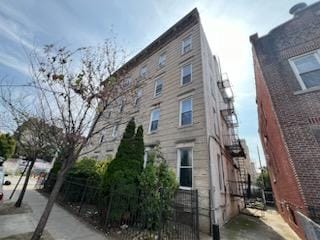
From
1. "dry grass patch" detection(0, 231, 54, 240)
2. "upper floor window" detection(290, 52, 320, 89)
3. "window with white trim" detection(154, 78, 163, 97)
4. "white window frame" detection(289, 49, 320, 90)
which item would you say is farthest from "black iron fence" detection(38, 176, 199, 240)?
"window with white trim" detection(154, 78, 163, 97)

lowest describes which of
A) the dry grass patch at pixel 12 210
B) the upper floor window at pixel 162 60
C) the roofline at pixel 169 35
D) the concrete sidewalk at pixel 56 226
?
the concrete sidewalk at pixel 56 226

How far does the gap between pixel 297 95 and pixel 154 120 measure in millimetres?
8008

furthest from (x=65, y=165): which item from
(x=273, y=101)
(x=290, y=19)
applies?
(x=290, y=19)

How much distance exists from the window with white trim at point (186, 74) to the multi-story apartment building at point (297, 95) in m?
3.93

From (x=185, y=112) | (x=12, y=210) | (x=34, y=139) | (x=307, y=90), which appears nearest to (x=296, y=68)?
(x=307, y=90)

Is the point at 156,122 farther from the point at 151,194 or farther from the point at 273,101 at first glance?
the point at 273,101

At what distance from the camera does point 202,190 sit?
25.8 feet

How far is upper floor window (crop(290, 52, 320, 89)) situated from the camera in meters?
7.39

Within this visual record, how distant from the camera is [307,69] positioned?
772 centimetres

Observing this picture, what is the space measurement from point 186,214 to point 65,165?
5.65 meters

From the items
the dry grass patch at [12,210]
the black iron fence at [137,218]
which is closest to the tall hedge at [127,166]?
the black iron fence at [137,218]

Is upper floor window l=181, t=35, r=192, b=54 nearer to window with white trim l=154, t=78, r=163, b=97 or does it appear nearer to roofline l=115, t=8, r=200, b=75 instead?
roofline l=115, t=8, r=200, b=75

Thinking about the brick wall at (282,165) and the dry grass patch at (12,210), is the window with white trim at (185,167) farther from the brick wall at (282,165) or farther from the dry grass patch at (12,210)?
the dry grass patch at (12,210)

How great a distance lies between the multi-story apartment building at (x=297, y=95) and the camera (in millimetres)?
6145
